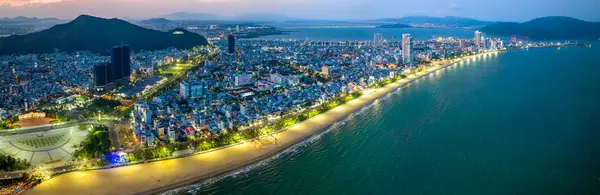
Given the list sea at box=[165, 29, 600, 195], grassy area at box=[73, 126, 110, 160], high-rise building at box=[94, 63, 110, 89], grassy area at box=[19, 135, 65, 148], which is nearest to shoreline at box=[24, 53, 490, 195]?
sea at box=[165, 29, 600, 195]

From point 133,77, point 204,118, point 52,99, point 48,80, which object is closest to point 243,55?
point 133,77

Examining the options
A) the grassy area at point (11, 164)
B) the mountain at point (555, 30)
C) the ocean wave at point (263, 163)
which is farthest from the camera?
the mountain at point (555, 30)

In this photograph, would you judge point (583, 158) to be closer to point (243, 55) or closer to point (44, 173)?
point (44, 173)

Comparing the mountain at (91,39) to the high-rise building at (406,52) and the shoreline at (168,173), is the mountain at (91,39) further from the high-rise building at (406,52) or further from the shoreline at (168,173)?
the shoreline at (168,173)

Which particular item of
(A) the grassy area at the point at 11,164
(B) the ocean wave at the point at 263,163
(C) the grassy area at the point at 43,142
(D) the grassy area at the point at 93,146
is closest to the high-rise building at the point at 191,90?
(D) the grassy area at the point at 93,146

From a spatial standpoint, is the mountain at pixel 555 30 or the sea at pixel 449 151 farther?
the mountain at pixel 555 30

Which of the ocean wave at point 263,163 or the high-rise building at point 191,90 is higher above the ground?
the high-rise building at point 191,90

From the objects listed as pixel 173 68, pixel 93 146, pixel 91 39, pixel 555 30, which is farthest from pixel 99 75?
→ pixel 555 30

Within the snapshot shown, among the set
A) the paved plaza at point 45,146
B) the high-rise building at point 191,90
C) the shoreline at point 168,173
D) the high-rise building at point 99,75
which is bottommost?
the shoreline at point 168,173
